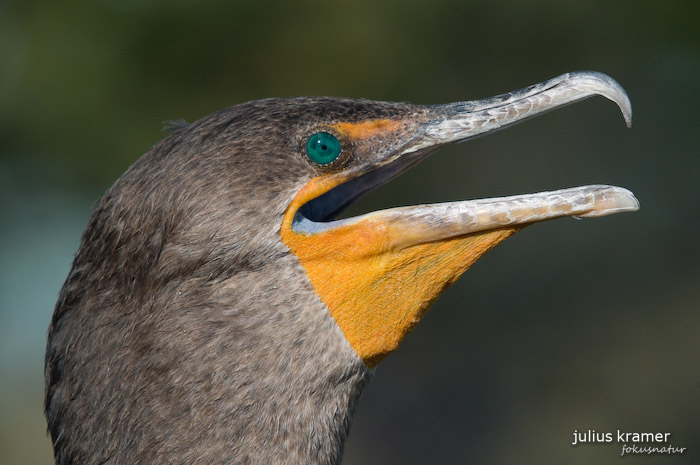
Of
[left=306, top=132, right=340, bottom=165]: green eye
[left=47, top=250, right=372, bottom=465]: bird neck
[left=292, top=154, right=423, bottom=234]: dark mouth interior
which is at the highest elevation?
[left=306, top=132, right=340, bottom=165]: green eye

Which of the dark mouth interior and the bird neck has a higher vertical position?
the dark mouth interior

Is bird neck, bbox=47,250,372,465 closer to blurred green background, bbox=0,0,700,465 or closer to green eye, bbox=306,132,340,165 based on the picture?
green eye, bbox=306,132,340,165

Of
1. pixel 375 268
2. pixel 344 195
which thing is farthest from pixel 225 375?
pixel 344 195

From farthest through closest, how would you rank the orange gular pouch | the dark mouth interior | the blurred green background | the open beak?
the blurred green background < the dark mouth interior < the orange gular pouch < the open beak

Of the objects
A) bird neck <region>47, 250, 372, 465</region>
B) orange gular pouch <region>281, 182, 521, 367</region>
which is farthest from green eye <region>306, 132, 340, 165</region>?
bird neck <region>47, 250, 372, 465</region>

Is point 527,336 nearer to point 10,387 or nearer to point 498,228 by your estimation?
point 10,387

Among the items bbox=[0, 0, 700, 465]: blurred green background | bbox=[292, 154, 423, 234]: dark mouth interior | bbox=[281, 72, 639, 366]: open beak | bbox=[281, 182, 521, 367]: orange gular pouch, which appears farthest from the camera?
bbox=[0, 0, 700, 465]: blurred green background

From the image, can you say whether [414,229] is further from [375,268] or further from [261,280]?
[261,280]

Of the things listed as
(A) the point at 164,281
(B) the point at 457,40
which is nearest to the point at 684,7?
(B) the point at 457,40
